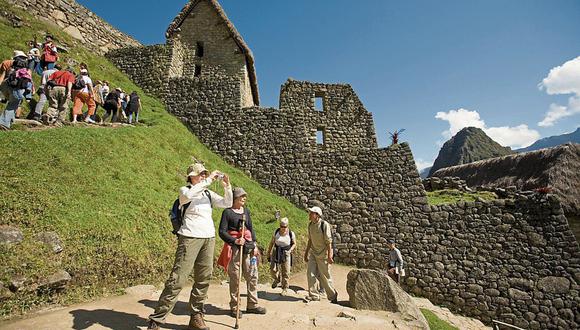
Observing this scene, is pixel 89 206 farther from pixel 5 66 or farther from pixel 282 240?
pixel 5 66

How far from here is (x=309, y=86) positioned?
66.2 ft

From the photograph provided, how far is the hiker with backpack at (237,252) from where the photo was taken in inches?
199

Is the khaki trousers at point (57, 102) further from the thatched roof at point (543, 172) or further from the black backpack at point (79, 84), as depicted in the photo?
the thatched roof at point (543, 172)

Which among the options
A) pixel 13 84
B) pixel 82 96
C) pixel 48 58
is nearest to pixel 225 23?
pixel 48 58

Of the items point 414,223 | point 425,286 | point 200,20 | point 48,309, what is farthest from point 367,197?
point 200,20

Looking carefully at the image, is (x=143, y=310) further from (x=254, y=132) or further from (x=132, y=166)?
(x=254, y=132)

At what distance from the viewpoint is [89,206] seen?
655cm

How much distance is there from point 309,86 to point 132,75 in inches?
459

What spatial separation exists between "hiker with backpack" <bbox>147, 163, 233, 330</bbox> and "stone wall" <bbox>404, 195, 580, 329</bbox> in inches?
427

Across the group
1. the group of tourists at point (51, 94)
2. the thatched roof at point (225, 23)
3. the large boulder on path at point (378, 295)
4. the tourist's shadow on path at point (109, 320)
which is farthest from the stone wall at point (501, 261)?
the thatched roof at point (225, 23)

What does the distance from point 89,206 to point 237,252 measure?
4.02 meters

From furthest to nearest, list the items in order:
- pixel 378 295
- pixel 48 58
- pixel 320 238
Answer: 1. pixel 48 58
2. pixel 320 238
3. pixel 378 295

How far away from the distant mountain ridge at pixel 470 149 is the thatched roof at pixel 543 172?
75.3ft

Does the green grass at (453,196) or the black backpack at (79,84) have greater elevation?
the black backpack at (79,84)
